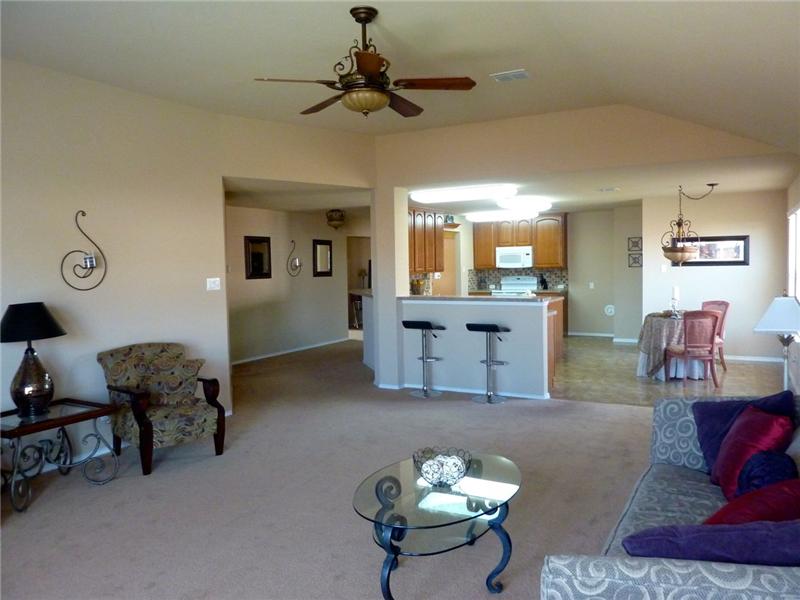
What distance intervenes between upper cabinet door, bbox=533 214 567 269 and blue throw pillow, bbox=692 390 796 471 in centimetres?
767

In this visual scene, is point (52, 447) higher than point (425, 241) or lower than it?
lower

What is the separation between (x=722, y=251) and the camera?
789 cm

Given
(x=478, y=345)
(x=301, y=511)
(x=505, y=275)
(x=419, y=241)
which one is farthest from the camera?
(x=505, y=275)

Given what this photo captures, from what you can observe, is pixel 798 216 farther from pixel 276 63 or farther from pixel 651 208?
pixel 276 63

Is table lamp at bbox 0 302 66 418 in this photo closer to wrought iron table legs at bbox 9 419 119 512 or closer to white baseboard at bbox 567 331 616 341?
wrought iron table legs at bbox 9 419 119 512

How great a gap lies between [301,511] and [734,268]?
7228 mm

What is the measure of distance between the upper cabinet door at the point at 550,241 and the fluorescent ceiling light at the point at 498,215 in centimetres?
47

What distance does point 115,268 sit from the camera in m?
4.41

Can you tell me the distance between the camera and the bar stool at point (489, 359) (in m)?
5.66

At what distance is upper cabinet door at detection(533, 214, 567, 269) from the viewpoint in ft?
33.0

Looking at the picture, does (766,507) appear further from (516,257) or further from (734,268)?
(516,257)

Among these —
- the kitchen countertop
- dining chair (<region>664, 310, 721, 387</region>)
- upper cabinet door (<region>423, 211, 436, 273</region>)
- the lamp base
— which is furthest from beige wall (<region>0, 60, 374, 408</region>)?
dining chair (<region>664, 310, 721, 387</region>)

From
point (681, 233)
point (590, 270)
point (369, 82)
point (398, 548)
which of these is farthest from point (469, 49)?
point (590, 270)

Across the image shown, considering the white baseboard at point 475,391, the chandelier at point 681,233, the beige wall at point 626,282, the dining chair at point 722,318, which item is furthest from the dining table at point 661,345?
the beige wall at point 626,282
